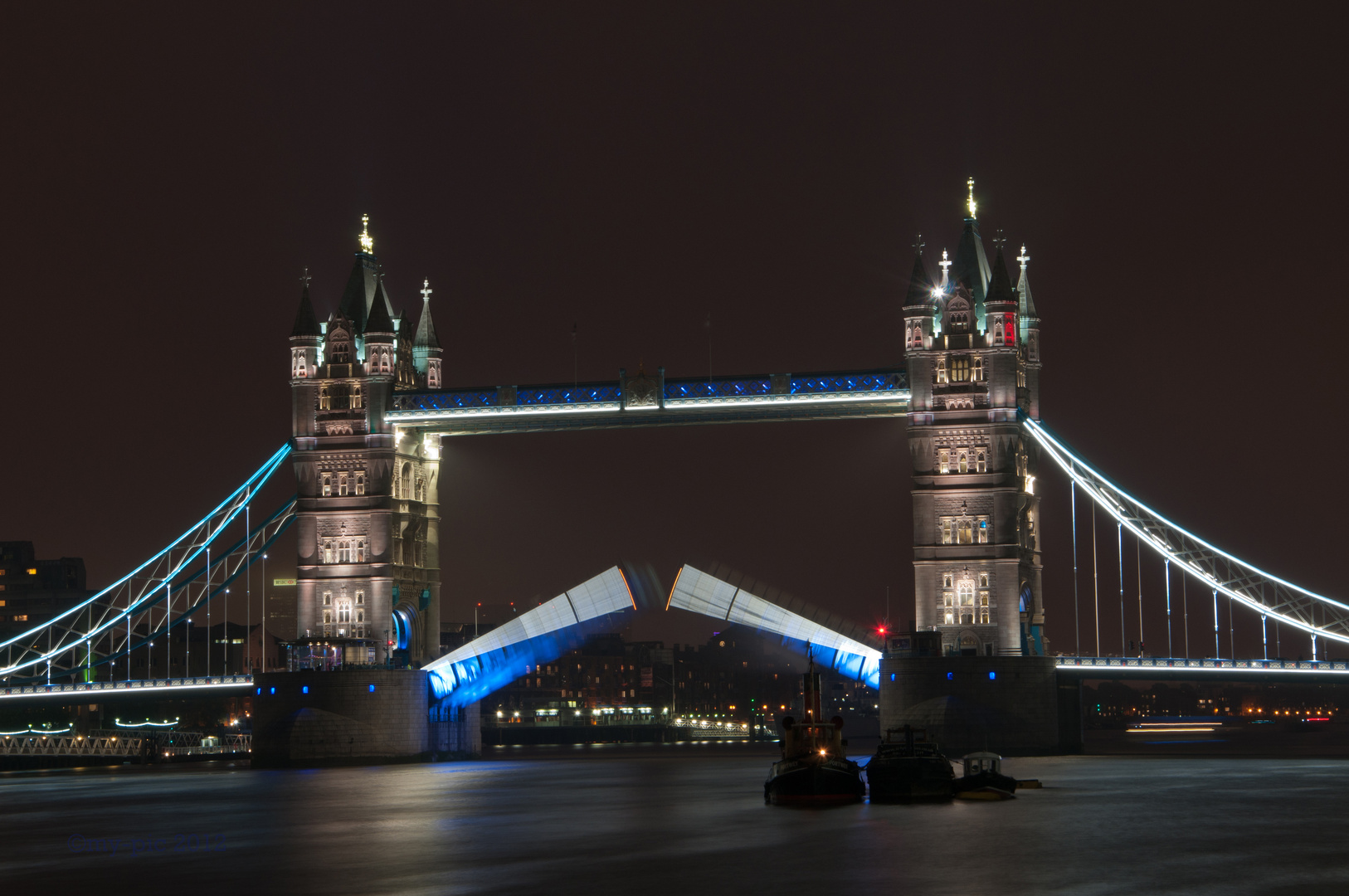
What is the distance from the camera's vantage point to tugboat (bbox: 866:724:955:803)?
179 ft

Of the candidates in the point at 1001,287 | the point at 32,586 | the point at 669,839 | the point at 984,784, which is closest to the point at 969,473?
the point at 1001,287

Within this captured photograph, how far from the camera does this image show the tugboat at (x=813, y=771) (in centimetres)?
5412

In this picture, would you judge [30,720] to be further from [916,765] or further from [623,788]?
[916,765]

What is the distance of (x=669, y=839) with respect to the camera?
4347 centimetres

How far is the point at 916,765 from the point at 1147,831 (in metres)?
12.0

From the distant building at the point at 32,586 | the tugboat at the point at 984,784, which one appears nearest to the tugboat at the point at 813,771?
the tugboat at the point at 984,784

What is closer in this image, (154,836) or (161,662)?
(154,836)

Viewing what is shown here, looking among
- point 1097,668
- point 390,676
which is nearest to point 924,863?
point 1097,668

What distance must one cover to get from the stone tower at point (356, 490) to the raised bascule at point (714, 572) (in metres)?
0.11

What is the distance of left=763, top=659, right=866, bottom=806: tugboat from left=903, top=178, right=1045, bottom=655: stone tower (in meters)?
26.8

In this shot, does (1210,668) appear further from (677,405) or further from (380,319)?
(380,319)

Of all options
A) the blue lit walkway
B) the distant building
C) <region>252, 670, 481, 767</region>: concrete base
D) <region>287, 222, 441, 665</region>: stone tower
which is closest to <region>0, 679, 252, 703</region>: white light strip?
the blue lit walkway

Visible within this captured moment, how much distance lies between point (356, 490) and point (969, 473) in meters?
28.5

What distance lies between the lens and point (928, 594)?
270 ft
